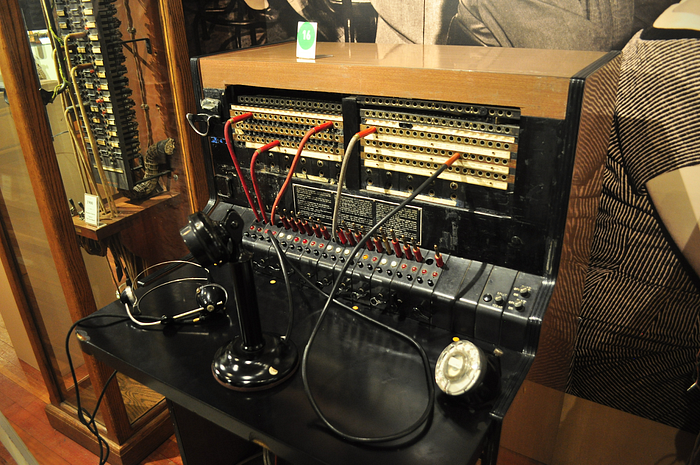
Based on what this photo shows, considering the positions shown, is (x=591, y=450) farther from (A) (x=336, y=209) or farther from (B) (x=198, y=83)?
(B) (x=198, y=83)

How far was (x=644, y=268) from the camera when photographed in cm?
146

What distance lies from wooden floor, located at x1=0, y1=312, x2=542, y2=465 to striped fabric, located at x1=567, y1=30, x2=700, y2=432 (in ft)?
1.70

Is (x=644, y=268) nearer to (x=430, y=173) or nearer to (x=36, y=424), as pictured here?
(x=430, y=173)

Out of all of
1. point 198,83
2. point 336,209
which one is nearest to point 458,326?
point 336,209

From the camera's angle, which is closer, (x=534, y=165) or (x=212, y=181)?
(x=534, y=165)

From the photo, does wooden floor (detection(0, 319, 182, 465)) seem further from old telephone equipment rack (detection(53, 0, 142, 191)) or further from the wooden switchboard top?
the wooden switchboard top

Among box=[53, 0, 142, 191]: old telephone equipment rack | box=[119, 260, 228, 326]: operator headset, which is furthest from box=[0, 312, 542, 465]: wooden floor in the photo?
box=[53, 0, 142, 191]: old telephone equipment rack

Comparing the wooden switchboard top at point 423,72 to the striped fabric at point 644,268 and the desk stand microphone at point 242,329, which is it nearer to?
the striped fabric at point 644,268

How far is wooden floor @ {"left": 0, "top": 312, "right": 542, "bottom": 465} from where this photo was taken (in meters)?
1.95

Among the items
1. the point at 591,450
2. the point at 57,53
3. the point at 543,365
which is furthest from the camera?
the point at 591,450

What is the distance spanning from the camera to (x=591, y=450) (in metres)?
1.75

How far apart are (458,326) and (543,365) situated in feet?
1.03

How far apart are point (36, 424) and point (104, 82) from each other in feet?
4.96

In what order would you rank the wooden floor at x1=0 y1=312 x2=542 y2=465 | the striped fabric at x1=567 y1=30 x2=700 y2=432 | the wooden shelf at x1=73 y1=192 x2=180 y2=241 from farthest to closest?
the wooden floor at x1=0 y1=312 x2=542 y2=465 < the wooden shelf at x1=73 y1=192 x2=180 y2=241 < the striped fabric at x1=567 y1=30 x2=700 y2=432
